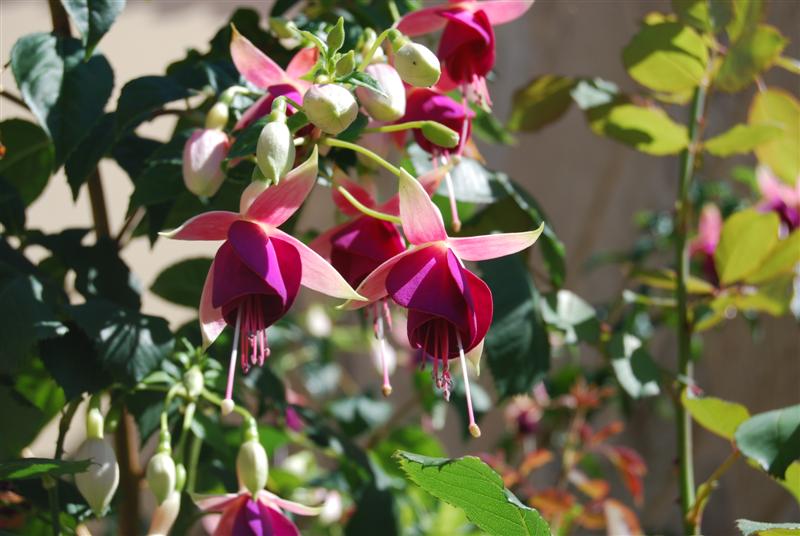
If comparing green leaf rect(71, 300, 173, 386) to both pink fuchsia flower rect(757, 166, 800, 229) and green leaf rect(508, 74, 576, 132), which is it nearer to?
green leaf rect(508, 74, 576, 132)

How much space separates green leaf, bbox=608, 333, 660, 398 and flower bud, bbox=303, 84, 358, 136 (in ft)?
1.29

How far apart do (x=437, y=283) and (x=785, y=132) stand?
0.53 meters

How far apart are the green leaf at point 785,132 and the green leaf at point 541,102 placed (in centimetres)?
18

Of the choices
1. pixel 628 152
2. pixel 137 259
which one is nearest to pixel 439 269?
pixel 628 152

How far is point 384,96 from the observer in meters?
Answer: 0.49

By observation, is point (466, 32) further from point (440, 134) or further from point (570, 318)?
point (570, 318)

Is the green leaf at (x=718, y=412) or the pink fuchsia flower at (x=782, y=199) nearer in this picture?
the green leaf at (x=718, y=412)

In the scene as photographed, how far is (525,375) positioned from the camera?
2.31ft

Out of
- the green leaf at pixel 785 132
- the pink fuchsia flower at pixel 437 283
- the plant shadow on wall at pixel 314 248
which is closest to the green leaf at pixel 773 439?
the plant shadow on wall at pixel 314 248

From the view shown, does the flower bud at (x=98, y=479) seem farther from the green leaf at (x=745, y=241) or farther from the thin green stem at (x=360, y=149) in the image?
the green leaf at (x=745, y=241)

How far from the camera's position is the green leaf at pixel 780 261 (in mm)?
791

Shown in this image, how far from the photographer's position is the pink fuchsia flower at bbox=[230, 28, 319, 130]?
1.69ft

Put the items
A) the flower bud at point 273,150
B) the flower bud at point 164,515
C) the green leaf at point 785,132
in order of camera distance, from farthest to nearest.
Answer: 1. the green leaf at point 785,132
2. the flower bud at point 164,515
3. the flower bud at point 273,150

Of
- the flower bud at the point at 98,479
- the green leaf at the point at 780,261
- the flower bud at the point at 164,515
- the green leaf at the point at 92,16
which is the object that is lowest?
the green leaf at the point at 780,261
